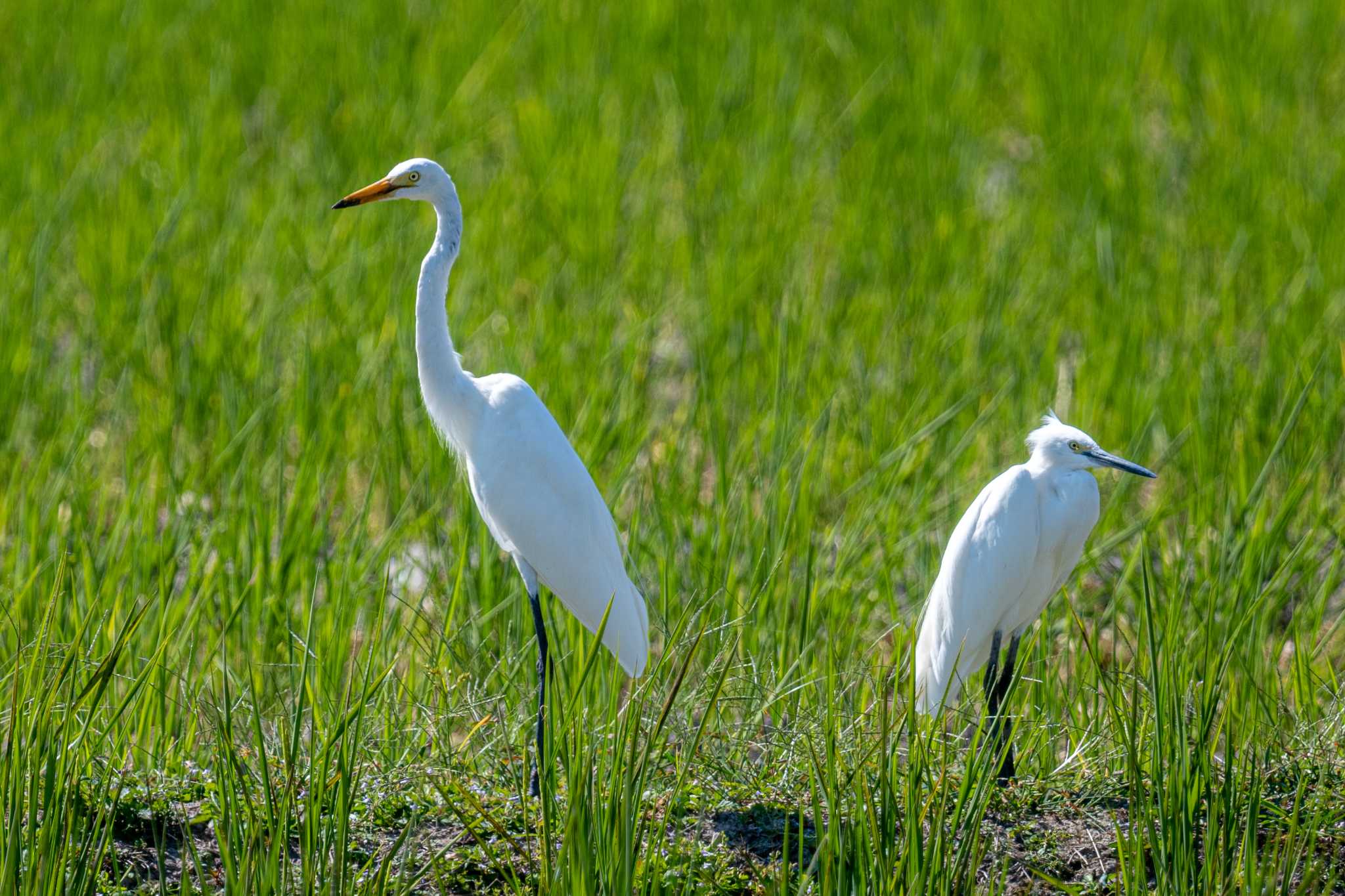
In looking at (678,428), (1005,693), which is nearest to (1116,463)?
(1005,693)

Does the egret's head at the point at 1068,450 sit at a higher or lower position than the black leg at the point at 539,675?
higher

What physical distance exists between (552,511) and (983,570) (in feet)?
2.92

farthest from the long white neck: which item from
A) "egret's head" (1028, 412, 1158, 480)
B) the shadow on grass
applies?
"egret's head" (1028, 412, 1158, 480)

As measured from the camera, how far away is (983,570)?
9.18 feet

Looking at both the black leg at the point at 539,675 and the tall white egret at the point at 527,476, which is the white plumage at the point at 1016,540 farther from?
the black leg at the point at 539,675

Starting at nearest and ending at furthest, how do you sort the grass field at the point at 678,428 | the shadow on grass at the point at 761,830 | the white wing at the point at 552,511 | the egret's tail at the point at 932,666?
the grass field at the point at 678,428, the shadow on grass at the point at 761,830, the egret's tail at the point at 932,666, the white wing at the point at 552,511

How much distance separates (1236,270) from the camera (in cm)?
518

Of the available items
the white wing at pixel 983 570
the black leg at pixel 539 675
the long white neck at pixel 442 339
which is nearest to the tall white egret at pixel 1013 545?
the white wing at pixel 983 570

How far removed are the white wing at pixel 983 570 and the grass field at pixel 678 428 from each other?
0.13 metres

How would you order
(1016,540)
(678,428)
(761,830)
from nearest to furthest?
(761,830) → (1016,540) → (678,428)

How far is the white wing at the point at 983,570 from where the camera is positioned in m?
2.78

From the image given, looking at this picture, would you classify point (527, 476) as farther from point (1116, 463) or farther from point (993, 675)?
point (1116, 463)

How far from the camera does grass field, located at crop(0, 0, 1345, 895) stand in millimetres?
2412

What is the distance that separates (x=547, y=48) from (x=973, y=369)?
12.7ft
